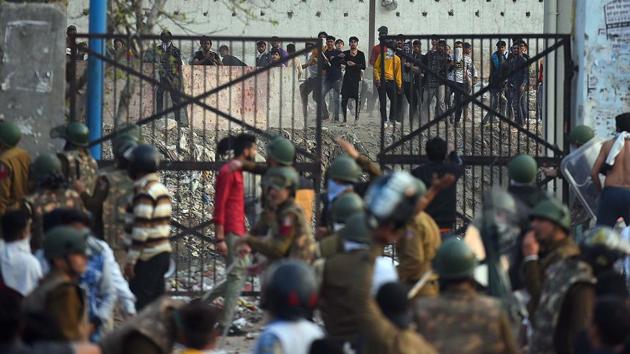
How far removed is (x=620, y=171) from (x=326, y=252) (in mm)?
4904

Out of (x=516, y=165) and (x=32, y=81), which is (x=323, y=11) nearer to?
(x=32, y=81)

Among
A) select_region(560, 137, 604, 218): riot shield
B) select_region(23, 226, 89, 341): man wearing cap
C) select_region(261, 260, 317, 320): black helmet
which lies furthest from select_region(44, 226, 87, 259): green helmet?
select_region(560, 137, 604, 218): riot shield

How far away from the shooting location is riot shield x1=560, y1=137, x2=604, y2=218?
14.0 metres

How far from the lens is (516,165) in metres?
10.9

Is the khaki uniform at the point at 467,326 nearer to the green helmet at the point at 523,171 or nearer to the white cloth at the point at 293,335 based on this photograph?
the white cloth at the point at 293,335

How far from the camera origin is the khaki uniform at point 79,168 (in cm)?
1223

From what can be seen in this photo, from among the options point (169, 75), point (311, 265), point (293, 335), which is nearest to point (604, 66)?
point (169, 75)

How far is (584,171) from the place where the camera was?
46.1ft

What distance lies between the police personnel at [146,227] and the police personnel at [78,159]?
104cm

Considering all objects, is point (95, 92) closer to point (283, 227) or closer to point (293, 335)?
point (283, 227)

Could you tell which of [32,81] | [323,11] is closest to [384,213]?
[32,81]

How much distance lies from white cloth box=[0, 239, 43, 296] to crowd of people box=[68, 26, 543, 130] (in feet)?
15.1

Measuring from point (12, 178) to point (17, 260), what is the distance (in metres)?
2.67

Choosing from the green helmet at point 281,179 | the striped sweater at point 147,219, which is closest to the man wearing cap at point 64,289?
the green helmet at point 281,179
